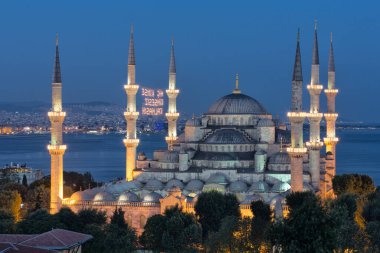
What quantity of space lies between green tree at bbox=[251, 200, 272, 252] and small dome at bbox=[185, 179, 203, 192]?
5082 mm

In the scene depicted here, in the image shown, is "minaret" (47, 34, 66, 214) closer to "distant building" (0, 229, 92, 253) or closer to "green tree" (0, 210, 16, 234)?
"green tree" (0, 210, 16, 234)

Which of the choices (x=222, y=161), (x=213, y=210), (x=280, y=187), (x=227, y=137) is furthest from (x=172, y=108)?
(x=213, y=210)

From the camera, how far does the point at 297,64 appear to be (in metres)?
32.1

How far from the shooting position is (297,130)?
105 feet

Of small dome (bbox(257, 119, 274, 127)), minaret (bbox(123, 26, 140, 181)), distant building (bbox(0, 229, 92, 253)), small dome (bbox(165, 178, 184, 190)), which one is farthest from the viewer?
minaret (bbox(123, 26, 140, 181))

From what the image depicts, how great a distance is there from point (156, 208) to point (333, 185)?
9801 mm

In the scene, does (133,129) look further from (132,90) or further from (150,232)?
(150,232)

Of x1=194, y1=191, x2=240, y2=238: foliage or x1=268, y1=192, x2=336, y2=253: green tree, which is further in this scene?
x1=194, y1=191, x2=240, y2=238: foliage

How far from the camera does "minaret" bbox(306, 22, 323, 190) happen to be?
1342 inches

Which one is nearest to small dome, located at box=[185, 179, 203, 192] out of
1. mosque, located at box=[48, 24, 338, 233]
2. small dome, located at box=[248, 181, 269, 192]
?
mosque, located at box=[48, 24, 338, 233]

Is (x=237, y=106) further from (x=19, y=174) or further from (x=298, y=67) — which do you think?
(x=19, y=174)

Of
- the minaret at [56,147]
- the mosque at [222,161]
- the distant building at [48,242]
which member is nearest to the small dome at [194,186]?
the mosque at [222,161]

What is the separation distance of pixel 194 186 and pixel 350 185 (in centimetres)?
776

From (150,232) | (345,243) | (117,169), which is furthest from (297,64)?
(117,169)
